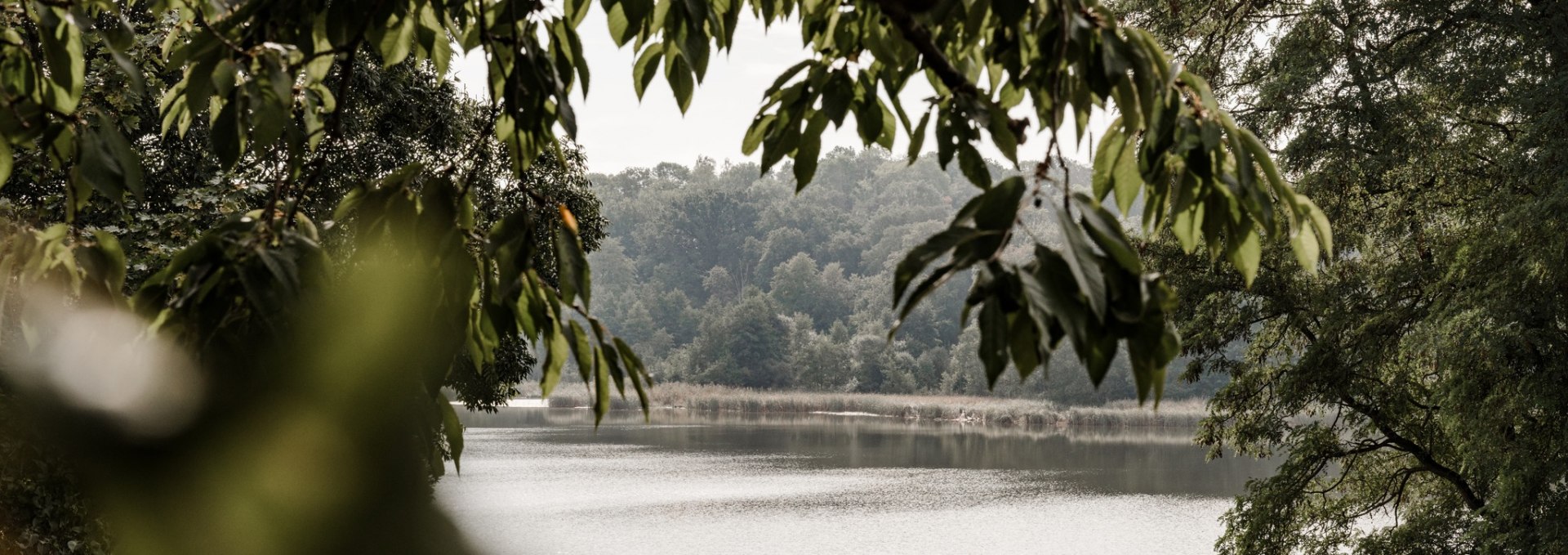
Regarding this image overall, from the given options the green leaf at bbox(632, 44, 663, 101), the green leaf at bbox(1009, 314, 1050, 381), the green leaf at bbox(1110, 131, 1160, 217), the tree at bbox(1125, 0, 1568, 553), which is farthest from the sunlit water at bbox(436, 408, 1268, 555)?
the green leaf at bbox(1009, 314, 1050, 381)

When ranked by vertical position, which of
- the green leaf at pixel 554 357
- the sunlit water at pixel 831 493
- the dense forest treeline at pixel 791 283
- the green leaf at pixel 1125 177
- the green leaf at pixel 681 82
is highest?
the dense forest treeline at pixel 791 283

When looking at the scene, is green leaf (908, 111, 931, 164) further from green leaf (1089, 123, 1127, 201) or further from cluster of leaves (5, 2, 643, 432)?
cluster of leaves (5, 2, 643, 432)

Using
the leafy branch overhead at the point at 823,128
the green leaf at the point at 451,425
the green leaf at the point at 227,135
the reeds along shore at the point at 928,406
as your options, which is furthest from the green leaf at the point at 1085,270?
the reeds along shore at the point at 928,406

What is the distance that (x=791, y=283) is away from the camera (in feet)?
208

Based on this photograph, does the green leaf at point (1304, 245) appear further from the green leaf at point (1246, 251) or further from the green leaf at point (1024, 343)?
the green leaf at point (1024, 343)

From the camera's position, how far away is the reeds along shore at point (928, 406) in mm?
38906

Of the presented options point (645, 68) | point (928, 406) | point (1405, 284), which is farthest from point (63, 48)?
point (928, 406)

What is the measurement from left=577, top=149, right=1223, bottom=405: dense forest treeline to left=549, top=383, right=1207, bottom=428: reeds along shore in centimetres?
222

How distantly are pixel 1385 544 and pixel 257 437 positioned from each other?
9426 millimetres

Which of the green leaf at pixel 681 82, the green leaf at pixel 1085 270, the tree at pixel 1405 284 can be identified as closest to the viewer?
the green leaf at pixel 1085 270

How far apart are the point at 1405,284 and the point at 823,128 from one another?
8.56 metres

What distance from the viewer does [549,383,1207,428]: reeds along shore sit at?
38906 mm

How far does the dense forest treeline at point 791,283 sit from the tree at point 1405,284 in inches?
1302

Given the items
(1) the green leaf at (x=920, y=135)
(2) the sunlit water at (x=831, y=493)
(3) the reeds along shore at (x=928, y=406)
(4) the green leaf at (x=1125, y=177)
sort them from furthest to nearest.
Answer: (3) the reeds along shore at (x=928, y=406)
(2) the sunlit water at (x=831, y=493)
(1) the green leaf at (x=920, y=135)
(4) the green leaf at (x=1125, y=177)
